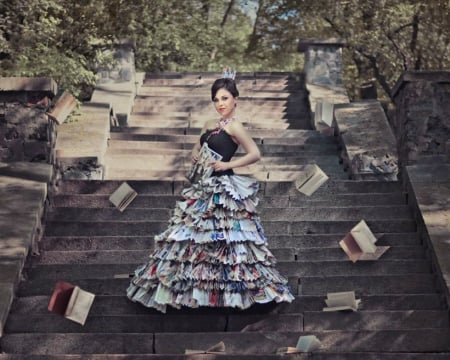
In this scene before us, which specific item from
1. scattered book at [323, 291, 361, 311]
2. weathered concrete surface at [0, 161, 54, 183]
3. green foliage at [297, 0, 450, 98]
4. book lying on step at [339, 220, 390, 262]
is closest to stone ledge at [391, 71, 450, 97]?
book lying on step at [339, 220, 390, 262]

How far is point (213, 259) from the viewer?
7.55 meters

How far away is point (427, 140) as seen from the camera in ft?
34.8

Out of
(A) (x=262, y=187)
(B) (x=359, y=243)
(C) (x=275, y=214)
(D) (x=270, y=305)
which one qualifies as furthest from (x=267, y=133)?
(D) (x=270, y=305)

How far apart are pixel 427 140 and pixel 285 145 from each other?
2467mm

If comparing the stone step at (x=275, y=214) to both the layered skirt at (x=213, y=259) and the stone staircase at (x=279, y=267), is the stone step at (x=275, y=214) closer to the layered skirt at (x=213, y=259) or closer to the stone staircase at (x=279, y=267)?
the stone staircase at (x=279, y=267)

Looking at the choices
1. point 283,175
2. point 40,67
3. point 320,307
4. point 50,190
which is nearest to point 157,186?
point 50,190

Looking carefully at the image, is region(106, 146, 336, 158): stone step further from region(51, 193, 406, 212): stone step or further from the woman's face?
the woman's face

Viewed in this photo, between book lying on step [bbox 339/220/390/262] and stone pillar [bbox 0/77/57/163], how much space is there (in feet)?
9.91

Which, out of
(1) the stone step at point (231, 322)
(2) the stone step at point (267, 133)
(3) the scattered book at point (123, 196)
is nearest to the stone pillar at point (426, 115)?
(2) the stone step at point (267, 133)

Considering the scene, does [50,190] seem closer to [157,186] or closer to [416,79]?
[157,186]

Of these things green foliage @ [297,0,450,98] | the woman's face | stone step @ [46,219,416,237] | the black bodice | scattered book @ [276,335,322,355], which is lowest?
scattered book @ [276,335,322,355]

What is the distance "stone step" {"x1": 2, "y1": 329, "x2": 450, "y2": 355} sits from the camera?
24.8ft

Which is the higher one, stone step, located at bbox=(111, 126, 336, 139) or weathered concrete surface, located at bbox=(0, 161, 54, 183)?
stone step, located at bbox=(111, 126, 336, 139)

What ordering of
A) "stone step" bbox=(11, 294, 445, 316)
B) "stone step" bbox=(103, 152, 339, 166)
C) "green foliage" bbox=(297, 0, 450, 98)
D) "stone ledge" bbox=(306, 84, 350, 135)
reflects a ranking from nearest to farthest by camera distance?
"stone step" bbox=(11, 294, 445, 316) → "stone step" bbox=(103, 152, 339, 166) → "stone ledge" bbox=(306, 84, 350, 135) → "green foliage" bbox=(297, 0, 450, 98)
